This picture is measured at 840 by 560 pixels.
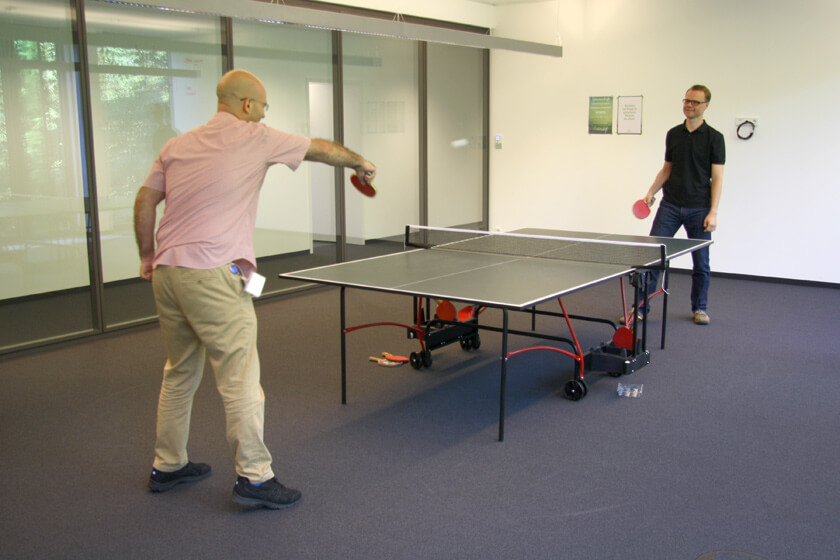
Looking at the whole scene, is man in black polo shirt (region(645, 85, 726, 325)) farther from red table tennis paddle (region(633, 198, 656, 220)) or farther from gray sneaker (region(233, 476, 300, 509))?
gray sneaker (region(233, 476, 300, 509))

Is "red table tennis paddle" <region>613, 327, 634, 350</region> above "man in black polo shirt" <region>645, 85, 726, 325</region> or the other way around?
the other way around

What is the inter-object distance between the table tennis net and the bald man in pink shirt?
6.20 feet

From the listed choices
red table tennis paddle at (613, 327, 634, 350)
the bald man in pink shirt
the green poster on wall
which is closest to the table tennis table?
red table tennis paddle at (613, 327, 634, 350)

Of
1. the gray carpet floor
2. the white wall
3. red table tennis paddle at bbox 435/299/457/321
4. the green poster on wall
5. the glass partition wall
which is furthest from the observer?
the green poster on wall

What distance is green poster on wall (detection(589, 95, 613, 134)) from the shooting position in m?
8.19

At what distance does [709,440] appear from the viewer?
367cm

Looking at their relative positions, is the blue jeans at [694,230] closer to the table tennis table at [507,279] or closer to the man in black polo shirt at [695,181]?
the man in black polo shirt at [695,181]

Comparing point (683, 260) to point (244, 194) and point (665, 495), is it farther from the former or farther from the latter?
point (244, 194)

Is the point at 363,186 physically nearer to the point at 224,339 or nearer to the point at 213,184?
the point at 213,184

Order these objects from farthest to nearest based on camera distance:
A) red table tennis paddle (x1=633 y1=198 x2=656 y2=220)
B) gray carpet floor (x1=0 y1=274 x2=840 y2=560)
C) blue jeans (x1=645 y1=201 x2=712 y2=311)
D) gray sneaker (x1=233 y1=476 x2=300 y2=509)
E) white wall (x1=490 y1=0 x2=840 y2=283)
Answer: white wall (x1=490 y1=0 x2=840 y2=283)
blue jeans (x1=645 y1=201 x2=712 y2=311)
red table tennis paddle (x1=633 y1=198 x2=656 y2=220)
gray sneaker (x1=233 y1=476 x2=300 y2=509)
gray carpet floor (x1=0 y1=274 x2=840 y2=560)

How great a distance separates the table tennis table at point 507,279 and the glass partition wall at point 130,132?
6.76ft

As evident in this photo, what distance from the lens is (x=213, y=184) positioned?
279cm

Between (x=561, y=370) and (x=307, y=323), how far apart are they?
2.11 metres

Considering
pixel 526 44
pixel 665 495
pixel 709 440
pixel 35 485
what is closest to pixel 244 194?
pixel 35 485
